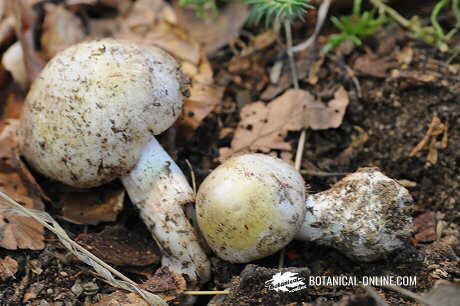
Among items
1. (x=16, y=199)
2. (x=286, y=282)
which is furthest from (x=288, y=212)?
(x=16, y=199)

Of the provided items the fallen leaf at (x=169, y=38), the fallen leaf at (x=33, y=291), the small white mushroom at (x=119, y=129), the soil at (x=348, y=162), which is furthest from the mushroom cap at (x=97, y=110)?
the fallen leaf at (x=169, y=38)

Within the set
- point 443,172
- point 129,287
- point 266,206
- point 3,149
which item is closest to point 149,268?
point 129,287

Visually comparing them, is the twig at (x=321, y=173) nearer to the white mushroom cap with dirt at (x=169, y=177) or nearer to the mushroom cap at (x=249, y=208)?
the white mushroom cap with dirt at (x=169, y=177)

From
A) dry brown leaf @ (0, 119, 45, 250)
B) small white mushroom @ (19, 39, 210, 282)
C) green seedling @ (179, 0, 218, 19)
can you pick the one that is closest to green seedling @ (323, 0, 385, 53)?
green seedling @ (179, 0, 218, 19)

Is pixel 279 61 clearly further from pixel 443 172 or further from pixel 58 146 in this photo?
pixel 58 146

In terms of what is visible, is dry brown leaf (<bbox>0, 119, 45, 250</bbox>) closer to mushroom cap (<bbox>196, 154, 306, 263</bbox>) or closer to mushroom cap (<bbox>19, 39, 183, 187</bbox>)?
mushroom cap (<bbox>19, 39, 183, 187</bbox>)

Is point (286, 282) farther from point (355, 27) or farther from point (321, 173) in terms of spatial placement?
point (355, 27)
